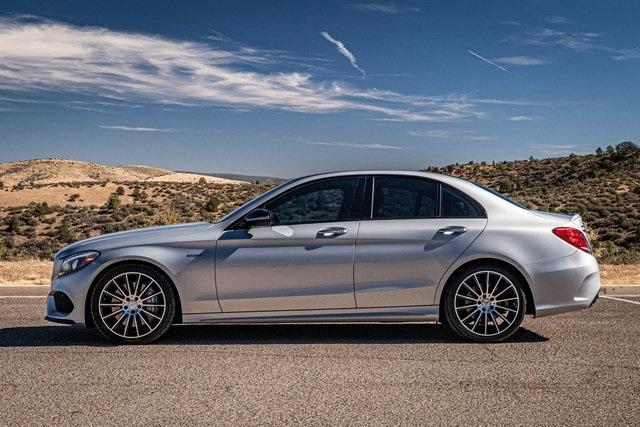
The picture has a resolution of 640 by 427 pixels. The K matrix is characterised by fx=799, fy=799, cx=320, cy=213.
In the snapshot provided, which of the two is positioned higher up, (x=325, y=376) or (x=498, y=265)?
(x=498, y=265)

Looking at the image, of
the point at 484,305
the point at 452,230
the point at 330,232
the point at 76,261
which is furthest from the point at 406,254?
the point at 76,261

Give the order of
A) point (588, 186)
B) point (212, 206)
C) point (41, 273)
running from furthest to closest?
point (588, 186), point (212, 206), point (41, 273)

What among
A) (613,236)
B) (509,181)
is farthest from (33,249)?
(509,181)

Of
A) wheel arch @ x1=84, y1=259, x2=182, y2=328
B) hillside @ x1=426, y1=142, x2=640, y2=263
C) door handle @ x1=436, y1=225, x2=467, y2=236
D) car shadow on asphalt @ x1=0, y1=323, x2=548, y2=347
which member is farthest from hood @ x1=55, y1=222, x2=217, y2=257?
hillside @ x1=426, y1=142, x2=640, y2=263

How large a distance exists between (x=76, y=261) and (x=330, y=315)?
98.8 inches

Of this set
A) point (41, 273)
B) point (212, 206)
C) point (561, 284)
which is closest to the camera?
point (561, 284)

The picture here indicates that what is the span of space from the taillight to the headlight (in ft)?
14.7

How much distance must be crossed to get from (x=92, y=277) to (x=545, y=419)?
4465 mm

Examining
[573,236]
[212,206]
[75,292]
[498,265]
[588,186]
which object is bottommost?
[75,292]

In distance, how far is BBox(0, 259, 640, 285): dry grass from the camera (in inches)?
515

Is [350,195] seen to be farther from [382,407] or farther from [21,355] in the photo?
[21,355]

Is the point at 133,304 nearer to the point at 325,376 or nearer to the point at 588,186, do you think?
the point at 325,376

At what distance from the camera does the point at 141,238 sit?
773 centimetres

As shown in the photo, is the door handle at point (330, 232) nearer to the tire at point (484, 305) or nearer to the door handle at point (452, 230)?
the door handle at point (452, 230)
